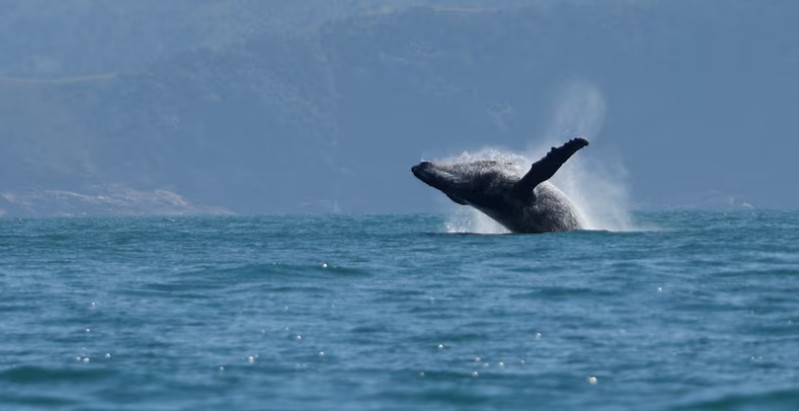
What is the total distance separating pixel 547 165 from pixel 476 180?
2256 millimetres

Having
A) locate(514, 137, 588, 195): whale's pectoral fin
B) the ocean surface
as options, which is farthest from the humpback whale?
the ocean surface

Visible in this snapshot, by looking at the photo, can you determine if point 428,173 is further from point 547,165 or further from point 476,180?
point 547,165

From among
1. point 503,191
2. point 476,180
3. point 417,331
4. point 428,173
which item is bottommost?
point 417,331

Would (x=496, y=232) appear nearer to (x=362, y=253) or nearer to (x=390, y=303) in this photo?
(x=362, y=253)

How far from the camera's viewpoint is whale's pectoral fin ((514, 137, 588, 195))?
35.6m

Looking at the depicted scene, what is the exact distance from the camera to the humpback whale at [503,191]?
124 feet

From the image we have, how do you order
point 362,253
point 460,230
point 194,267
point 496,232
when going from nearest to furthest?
1. point 194,267
2. point 362,253
3. point 496,232
4. point 460,230

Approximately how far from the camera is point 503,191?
124ft

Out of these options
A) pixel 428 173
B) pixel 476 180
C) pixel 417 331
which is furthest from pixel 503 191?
pixel 417 331

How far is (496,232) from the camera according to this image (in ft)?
140

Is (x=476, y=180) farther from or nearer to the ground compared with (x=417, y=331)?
farther from the ground

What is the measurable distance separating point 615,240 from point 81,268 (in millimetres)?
12239

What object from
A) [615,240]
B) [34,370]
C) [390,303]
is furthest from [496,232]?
[34,370]

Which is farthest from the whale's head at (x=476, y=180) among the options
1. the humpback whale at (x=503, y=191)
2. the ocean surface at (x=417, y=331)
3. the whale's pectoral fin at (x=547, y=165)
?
the ocean surface at (x=417, y=331)
